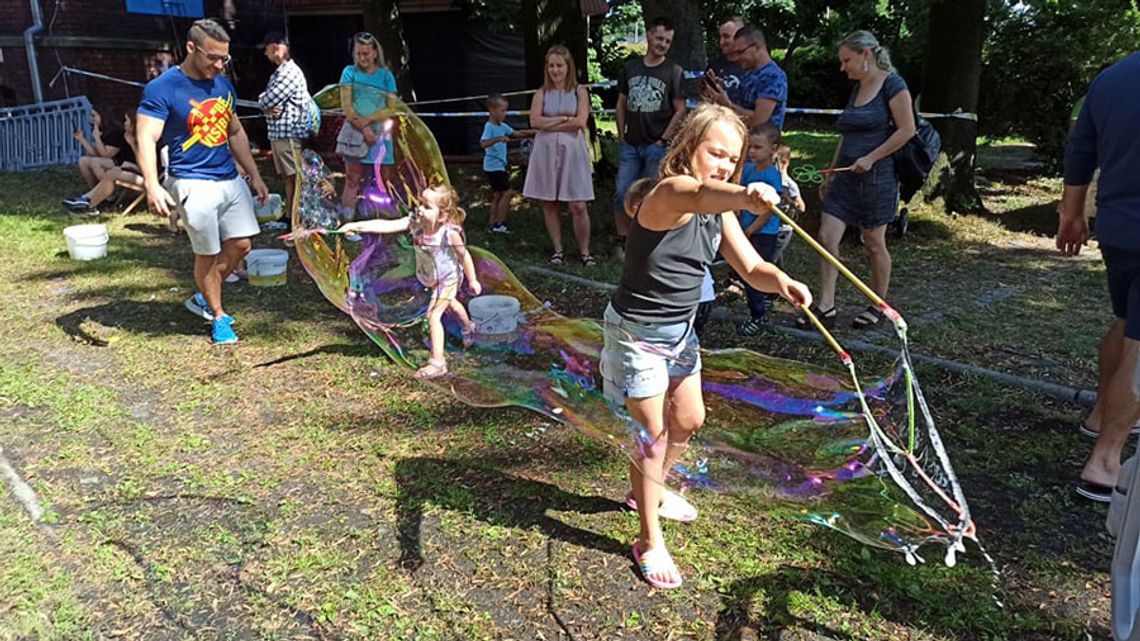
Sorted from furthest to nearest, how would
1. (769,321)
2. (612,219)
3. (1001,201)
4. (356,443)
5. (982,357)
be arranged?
(1001,201) < (612,219) < (769,321) < (982,357) < (356,443)

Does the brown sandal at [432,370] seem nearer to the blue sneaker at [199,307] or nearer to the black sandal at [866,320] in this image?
the blue sneaker at [199,307]

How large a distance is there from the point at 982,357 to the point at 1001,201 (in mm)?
6376

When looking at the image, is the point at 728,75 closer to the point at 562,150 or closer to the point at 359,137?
the point at 562,150

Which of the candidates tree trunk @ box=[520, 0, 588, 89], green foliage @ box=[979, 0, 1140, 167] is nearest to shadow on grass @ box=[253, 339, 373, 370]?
tree trunk @ box=[520, 0, 588, 89]

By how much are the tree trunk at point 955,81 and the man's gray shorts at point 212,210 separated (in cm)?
739

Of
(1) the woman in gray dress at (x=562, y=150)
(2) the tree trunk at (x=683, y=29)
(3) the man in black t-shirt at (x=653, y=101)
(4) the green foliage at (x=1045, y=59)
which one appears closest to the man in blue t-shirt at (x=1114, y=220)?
(3) the man in black t-shirt at (x=653, y=101)

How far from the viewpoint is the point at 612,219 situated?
9078 mm

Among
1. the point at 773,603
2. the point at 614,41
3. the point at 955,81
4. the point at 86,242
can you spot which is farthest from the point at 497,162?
the point at 614,41

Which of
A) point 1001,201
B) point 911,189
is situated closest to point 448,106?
point 1001,201

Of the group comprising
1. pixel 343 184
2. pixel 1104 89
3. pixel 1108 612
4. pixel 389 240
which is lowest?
pixel 1108 612

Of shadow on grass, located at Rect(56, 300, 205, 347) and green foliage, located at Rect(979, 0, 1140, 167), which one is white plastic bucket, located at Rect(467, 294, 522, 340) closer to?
shadow on grass, located at Rect(56, 300, 205, 347)

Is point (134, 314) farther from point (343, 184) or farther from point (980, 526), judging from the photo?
→ point (980, 526)

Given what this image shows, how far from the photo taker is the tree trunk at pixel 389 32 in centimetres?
1105

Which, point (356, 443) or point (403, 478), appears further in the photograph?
point (356, 443)
